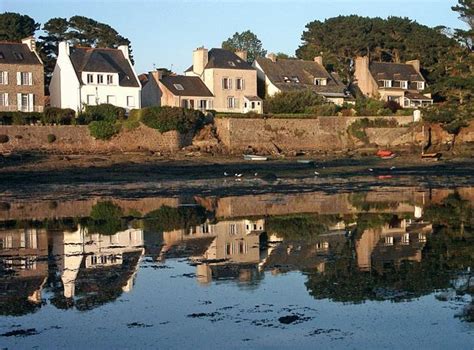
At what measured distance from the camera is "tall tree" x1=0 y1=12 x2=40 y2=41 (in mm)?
75125

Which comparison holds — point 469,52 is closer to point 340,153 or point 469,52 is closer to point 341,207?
point 340,153

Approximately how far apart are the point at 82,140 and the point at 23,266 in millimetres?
33207

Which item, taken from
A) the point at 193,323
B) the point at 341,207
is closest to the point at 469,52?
the point at 341,207

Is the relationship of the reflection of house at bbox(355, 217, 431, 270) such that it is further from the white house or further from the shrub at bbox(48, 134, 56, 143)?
the white house

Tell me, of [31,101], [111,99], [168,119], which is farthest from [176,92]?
[31,101]

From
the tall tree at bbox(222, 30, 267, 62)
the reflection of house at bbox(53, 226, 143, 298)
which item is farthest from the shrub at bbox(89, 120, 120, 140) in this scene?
the tall tree at bbox(222, 30, 267, 62)

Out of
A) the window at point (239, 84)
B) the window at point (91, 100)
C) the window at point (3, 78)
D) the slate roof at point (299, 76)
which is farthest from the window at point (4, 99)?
the slate roof at point (299, 76)

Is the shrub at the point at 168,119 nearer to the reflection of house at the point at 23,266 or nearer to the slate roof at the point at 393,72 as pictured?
the slate roof at the point at 393,72

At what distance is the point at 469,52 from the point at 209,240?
159ft

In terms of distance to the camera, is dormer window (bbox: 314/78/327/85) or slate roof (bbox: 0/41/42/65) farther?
dormer window (bbox: 314/78/327/85)

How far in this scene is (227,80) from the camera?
201 feet

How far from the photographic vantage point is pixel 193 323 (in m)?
11.3

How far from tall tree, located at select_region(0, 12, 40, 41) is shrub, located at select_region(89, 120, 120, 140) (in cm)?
3086

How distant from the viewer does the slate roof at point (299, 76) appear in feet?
212
